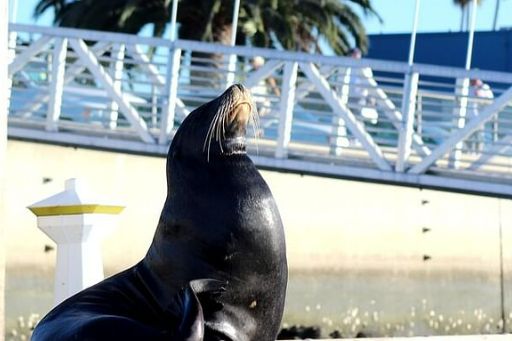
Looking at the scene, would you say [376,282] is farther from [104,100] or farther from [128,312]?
[128,312]

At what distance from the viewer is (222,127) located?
→ 14.7 feet

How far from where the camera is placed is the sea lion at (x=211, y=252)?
433cm

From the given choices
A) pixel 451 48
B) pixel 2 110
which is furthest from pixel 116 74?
pixel 451 48

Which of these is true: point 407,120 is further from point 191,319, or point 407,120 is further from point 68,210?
point 191,319

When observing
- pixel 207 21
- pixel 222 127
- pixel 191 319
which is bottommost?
pixel 191 319

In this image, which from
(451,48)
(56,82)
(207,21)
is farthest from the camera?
(451,48)

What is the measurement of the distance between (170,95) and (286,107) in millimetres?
1172

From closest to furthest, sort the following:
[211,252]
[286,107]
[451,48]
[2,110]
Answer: [211,252] < [2,110] < [286,107] < [451,48]

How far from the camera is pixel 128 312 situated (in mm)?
4488

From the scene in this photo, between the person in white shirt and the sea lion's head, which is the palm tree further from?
the sea lion's head

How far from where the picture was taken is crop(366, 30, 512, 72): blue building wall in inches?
1377

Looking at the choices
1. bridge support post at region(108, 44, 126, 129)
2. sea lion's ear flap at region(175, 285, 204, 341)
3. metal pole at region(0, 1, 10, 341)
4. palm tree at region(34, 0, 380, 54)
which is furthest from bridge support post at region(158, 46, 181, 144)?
sea lion's ear flap at region(175, 285, 204, 341)

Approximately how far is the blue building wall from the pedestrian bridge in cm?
2020

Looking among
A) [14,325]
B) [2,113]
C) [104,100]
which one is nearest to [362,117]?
[104,100]
